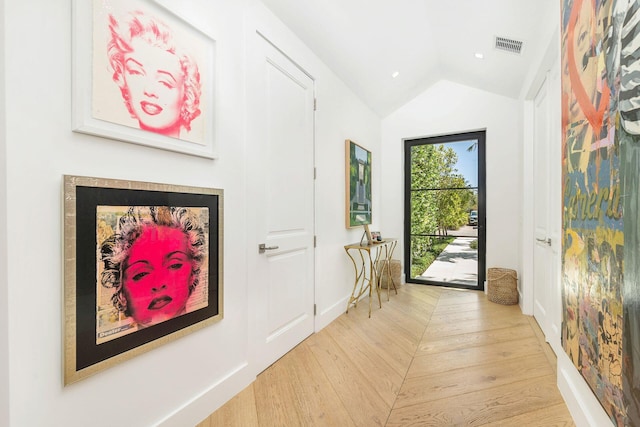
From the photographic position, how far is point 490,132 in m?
4.04

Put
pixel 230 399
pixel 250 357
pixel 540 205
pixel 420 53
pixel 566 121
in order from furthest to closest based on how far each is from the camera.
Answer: pixel 420 53 → pixel 540 205 → pixel 250 357 → pixel 230 399 → pixel 566 121

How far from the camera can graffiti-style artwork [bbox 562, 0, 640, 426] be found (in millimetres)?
1001

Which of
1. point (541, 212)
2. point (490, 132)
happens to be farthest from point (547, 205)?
point (490, 132)

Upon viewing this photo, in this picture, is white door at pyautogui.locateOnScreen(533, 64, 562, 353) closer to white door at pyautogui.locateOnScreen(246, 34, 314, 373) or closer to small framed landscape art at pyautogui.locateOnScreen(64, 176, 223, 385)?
white door at pyautogui.locateOnScreen(246, 34, 314, 373)

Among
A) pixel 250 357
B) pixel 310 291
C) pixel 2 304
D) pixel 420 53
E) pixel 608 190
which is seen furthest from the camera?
pixel 420 53

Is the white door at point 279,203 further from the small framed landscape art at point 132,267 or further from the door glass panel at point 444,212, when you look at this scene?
the door glass panel at point 444,212

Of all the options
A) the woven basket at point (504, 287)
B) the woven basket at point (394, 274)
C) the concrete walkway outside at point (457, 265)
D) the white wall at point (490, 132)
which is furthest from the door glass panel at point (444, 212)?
the woven basket at point (504, 287)

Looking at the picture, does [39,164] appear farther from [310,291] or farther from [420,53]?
[420,53]

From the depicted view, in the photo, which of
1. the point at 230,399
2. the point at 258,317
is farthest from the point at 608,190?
the point at 230,399

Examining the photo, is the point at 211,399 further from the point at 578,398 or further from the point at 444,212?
the point at 444,212

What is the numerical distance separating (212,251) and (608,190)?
1.79m

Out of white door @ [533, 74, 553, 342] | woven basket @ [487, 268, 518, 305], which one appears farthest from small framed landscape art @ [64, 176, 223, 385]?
woven basket @ [487, 268, 518, 305]

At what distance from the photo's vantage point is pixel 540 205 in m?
2.99

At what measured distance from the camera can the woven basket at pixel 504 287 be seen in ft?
11.8
